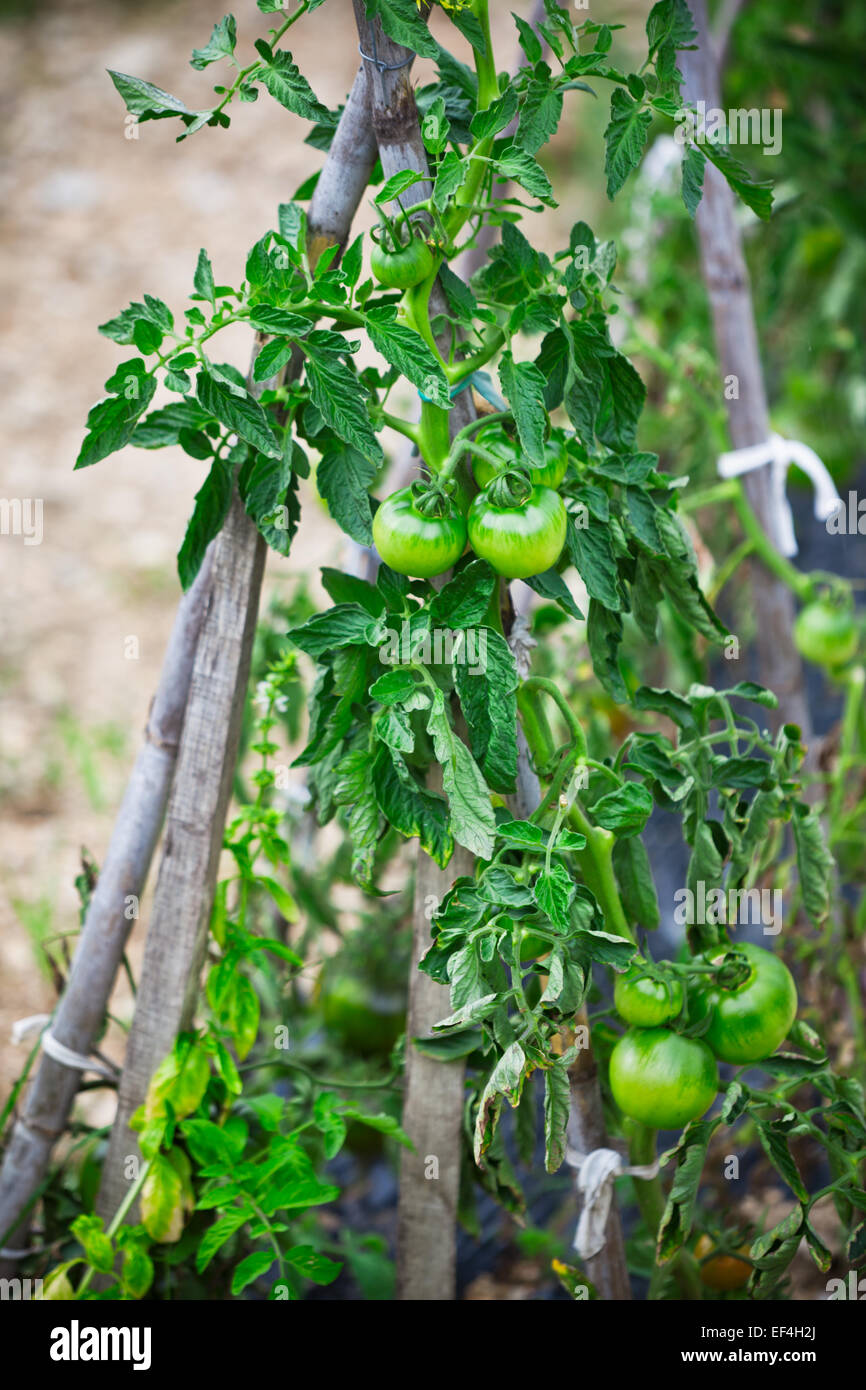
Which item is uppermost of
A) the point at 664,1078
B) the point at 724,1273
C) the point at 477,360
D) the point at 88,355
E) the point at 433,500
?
the point at 88,355

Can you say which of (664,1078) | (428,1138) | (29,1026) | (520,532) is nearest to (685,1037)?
Result: (664,1078)

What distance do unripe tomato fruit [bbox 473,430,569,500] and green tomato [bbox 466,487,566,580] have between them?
3cm

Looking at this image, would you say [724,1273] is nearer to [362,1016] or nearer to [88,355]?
[362,1016]

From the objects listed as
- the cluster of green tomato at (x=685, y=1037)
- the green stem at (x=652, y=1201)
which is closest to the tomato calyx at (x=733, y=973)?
the cluster of green tomato at (x=685, y=1037)

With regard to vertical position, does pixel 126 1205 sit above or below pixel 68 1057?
below

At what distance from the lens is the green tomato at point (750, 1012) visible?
0.79 metres

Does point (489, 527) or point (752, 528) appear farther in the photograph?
point (752, 528)

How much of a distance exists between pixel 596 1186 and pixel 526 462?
58 cm

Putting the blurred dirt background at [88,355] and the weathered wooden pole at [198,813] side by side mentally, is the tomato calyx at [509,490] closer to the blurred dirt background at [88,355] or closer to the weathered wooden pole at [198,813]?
the weathered wooden pole at [198,813]

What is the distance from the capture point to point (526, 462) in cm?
69

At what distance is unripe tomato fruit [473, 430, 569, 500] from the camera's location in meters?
0.71

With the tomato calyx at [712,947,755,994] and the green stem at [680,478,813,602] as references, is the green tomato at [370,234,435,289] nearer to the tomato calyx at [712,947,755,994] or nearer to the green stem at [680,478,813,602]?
the tomato calyx at [712,947,755,994]

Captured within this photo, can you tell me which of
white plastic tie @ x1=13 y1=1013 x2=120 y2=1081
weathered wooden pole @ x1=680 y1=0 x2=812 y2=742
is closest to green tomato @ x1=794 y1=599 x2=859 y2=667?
weathered wooden pole @ x1=680 y1=0 x2=812 y2=742
